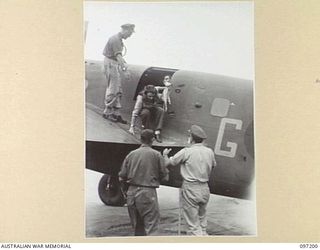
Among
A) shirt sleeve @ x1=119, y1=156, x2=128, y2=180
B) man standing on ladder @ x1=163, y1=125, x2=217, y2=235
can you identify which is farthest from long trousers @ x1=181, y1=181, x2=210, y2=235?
shirt sleeve @ x1=119, y1=156, x2=128, y2=180

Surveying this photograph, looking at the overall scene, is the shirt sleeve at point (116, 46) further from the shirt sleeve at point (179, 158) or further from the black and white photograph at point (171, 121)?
the shirt sleeve at point (179, 158)

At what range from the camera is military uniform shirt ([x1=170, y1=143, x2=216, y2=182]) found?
0.94 meters

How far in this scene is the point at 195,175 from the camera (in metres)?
0.94

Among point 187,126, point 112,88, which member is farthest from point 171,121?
point 112,88

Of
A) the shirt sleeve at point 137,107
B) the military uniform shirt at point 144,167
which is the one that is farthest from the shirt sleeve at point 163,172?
the shirt sleeve at point 137,107

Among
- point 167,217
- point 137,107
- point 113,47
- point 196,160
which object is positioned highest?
point 113,47

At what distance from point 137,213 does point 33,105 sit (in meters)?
0.30

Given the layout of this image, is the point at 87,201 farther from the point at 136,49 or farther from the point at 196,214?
the point at 136,49

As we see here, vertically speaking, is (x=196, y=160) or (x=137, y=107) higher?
(x=137, y=107)

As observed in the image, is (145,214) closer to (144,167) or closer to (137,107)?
(144,167)

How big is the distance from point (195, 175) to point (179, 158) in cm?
5

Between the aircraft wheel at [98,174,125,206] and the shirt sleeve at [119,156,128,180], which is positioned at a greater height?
the shirt sleeve at [119,156,128,180]

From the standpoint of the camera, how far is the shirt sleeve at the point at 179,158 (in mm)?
941

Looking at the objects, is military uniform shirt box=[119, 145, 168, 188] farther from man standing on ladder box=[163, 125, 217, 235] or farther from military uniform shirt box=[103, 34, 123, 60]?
military uniform shirt box=[103, 34, 123, 60]
